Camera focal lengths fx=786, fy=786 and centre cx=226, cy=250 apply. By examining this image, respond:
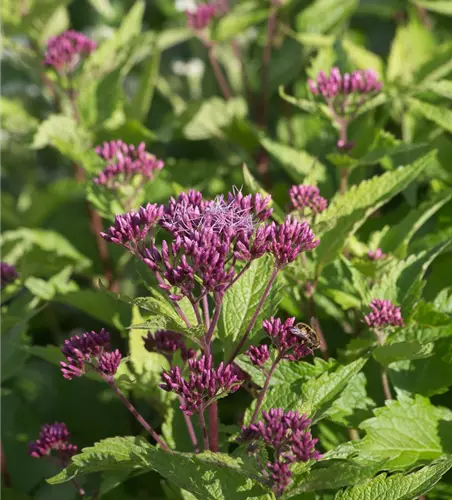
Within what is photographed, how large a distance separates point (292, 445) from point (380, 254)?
671mm

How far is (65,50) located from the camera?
7.75 feet

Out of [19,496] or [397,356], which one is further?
[19,496]

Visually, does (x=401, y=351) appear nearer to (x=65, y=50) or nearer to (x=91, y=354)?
(x=91, y=354)

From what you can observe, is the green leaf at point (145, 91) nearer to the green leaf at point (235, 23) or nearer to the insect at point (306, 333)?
the green leaf at point (235, 23)

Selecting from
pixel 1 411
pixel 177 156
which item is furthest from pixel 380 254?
pixel 177 156

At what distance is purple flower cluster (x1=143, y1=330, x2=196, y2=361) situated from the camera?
59.9 inches

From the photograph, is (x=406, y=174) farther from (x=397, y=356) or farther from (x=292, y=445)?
(x=292, y=445)

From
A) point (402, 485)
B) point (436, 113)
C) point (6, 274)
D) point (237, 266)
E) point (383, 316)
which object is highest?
point (436, 113)

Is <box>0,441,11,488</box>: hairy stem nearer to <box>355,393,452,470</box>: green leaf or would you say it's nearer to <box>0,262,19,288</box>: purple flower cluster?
<box>0,262,19,288</box>: purple flower cluster

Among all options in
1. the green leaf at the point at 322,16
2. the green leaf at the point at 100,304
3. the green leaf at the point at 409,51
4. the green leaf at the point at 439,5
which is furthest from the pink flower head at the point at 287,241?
the green leaf at the point at 439,5

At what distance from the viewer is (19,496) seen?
1927 mm

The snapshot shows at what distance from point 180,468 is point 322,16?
1.88 metres

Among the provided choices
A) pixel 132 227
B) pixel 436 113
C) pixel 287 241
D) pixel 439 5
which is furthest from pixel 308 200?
pixel 439 5

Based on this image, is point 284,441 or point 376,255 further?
point 376,255
